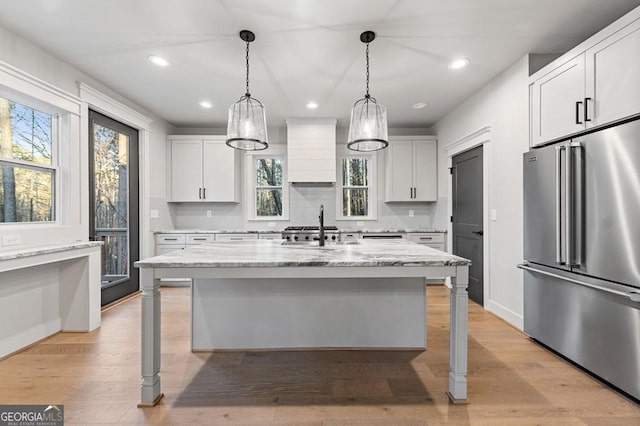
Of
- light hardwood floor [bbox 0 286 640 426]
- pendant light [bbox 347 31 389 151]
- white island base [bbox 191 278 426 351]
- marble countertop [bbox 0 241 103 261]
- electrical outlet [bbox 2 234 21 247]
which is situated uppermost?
pendant light [bbox 347 31 389 151]

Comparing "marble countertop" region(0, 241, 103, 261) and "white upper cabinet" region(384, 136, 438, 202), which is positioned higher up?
"white upper cabinet" region(384, 136, 438, 202)

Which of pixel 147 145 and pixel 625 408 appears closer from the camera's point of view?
pixel 625 408

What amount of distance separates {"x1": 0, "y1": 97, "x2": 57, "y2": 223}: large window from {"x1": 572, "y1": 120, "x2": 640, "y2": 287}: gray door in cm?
441

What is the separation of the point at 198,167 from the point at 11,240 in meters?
2.67

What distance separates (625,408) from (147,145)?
534cm

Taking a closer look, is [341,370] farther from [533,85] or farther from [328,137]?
[328,137]

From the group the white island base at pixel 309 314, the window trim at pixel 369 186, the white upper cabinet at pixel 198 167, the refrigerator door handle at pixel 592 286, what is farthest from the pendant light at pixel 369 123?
the white upper cabinet at pixel 198 167

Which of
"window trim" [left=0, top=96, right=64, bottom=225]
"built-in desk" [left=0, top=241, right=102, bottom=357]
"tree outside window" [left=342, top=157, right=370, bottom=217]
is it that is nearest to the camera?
"built-in desk" [left=0, top=241, right=102, bottom=357]

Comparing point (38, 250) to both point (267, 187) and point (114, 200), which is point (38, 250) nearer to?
point (114, 200)

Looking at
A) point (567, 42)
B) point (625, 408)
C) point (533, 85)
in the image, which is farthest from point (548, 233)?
point (567, 42)

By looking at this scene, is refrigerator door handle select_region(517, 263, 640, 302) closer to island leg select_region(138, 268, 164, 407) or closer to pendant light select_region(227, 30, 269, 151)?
pendant light select_region(227, 30, 269, 151)

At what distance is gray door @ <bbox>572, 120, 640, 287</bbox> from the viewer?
1746mm

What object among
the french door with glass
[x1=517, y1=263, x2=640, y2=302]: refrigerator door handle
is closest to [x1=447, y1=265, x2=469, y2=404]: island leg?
[x1=517, y1=263, x2=640, y2=302]: refrigerator door handle

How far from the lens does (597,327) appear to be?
76.9 inches
